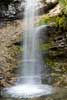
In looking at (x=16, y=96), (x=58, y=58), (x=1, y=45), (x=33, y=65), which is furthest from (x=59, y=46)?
(x=16, y=96)

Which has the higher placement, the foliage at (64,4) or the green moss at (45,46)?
the foliage at (64,4)

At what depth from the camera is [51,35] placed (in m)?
10.7

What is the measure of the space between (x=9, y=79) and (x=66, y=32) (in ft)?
8.81

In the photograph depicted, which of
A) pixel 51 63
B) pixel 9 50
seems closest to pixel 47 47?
pixel 51 63

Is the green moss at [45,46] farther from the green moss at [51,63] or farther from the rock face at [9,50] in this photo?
the rock face at [9,50]

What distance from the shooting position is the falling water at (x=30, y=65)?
834 centimetres

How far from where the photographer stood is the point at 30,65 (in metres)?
10.4

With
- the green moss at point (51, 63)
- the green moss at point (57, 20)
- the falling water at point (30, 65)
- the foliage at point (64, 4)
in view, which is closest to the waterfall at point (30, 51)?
the falling water at point (30, 65)

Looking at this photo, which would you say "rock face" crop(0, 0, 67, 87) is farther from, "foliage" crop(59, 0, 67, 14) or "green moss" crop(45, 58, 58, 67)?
"foliage" crop(59, 0, 67, 14)

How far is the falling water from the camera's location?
834cm

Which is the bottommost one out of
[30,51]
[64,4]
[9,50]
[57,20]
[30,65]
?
[30,65]

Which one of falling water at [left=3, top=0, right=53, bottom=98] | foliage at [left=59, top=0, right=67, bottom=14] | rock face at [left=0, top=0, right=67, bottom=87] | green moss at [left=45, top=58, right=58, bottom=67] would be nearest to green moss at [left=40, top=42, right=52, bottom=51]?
rock face at [left=0, top=0, right=67, bottom=87]

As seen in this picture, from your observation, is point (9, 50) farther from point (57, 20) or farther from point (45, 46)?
point (57, 20)

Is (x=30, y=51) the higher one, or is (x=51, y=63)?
(x=30, y=51)
